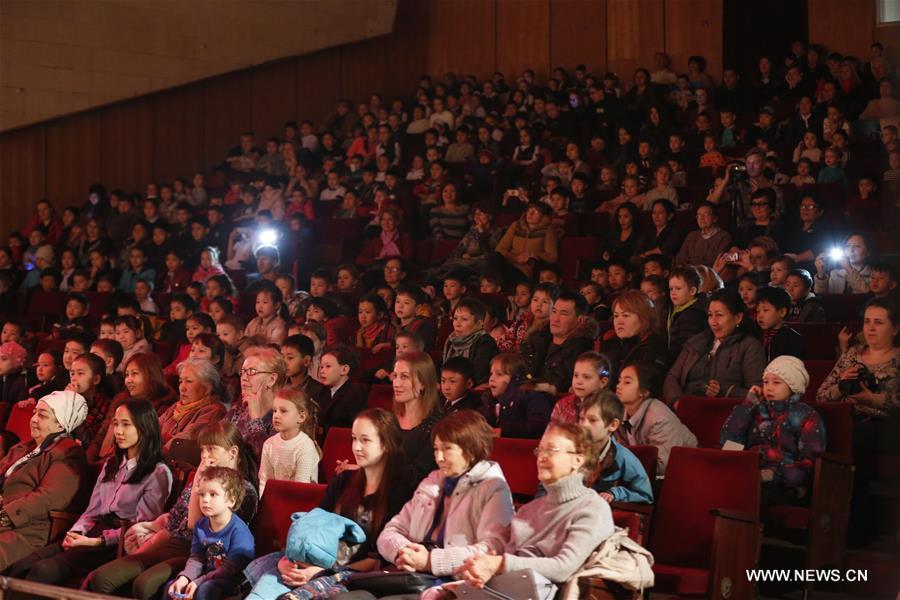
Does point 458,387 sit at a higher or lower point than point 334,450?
higher

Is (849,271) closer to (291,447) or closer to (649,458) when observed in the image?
(649,458)

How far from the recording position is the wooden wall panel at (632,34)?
1027 cm

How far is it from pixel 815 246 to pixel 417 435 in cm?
313

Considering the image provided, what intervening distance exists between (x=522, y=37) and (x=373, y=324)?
6185 mm

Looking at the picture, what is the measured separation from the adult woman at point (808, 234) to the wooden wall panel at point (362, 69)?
6070 mm

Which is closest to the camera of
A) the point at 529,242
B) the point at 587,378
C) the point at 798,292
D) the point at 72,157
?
the point at 587,378

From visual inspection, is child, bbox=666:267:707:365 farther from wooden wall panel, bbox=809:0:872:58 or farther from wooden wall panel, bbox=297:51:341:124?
wooden wall panel, bbox=297:51:341:124

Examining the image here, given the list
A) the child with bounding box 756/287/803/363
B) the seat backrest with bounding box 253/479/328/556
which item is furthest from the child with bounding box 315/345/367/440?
the child with bounding box 756/287/803/363

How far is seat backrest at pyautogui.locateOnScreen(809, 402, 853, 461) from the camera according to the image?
3.65 meters

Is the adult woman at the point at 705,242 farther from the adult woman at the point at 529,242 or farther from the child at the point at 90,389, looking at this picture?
the child at the point at 90,389

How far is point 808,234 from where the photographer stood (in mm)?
6016

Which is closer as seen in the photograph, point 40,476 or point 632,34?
point 40,476

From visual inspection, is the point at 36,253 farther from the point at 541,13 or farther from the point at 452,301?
the point at 541,13

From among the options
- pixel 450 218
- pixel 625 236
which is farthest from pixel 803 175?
pixel 450 218
